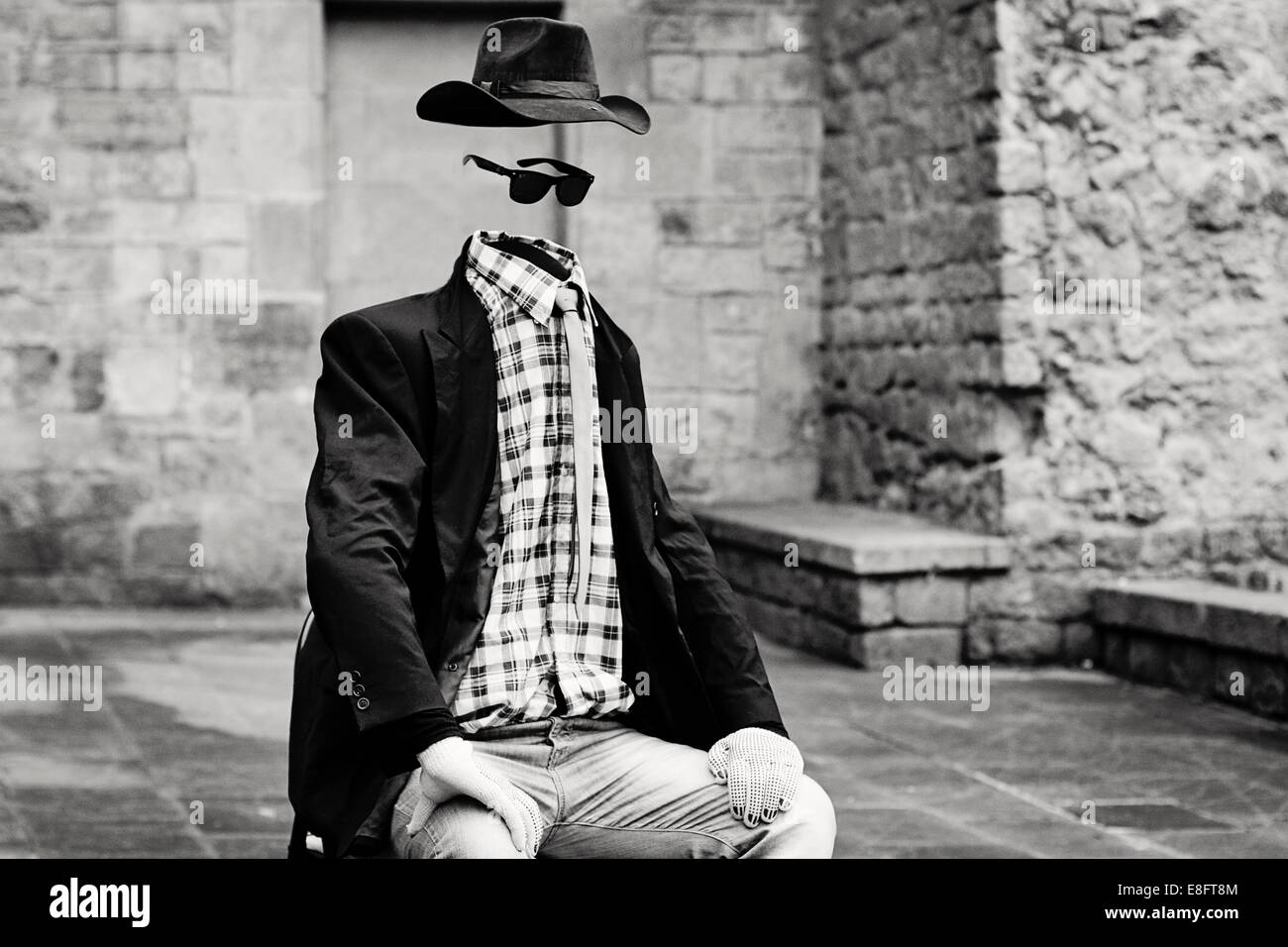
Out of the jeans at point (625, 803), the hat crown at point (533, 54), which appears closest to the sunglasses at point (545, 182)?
the hat crown at point (533, 54)

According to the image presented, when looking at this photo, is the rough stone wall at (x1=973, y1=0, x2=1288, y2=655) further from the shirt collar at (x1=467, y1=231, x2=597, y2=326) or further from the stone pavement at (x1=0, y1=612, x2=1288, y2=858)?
the shirt collar at (x1=467, y1=231, x2=597, y2=326)

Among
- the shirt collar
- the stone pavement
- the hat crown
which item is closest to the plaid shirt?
the shirt collar

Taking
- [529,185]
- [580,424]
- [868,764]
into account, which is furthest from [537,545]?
[868,764]

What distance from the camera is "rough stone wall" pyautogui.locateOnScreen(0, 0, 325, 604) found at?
7.73 meters

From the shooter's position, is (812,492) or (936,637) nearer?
(936,637)

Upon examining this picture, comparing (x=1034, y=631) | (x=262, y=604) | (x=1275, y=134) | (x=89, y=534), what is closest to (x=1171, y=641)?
(x=1034, y=631)

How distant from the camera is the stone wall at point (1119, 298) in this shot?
22.1 feet

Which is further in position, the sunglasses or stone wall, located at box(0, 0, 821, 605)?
stone wall, located at box(0, 0, 821, 605)

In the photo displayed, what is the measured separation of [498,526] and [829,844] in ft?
2.06

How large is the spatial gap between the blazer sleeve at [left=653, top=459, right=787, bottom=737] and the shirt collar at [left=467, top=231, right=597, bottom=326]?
11.7 inches

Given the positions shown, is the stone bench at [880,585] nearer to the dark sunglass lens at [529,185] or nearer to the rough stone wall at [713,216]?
the rough stone wall at [713,216]

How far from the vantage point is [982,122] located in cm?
680

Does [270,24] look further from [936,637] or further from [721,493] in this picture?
[936,637]

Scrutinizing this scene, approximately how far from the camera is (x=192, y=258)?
25.6 ft
